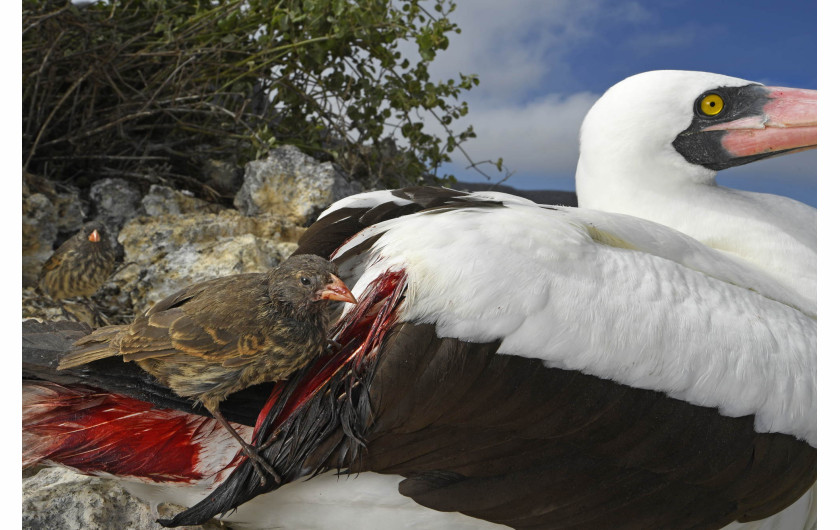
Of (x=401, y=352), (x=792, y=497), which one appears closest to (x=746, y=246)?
(x=792, y=497)

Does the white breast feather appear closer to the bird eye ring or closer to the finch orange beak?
the finch orange beak

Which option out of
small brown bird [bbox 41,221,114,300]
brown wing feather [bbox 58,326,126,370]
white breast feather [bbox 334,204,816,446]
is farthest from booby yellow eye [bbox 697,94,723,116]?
small brown bird [bbox 41,221,114,300]

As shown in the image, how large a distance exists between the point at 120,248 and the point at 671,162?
5.95 ft

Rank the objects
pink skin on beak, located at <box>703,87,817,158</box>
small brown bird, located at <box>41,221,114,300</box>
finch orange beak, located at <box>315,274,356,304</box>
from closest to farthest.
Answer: finch orange beak, located at <box>315,274,356,304</box> < pink skin on beak, located at <box>703,87,817,158</box> < small brown bird, located at <box>41,221,114,300</box>

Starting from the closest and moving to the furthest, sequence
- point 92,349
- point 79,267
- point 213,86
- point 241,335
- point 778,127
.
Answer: point 241,335 < point 92,349 < point 778,127 < point 79,267 < point 213,86

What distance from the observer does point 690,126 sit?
1.78 metres

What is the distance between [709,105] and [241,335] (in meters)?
1.27

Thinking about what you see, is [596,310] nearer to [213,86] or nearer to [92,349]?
[92,349]

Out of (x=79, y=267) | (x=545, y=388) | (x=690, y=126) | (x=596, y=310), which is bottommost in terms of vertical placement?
(x=79, y=267)

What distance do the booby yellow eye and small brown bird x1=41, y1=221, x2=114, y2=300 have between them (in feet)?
5.48

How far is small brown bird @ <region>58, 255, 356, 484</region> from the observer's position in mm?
1068

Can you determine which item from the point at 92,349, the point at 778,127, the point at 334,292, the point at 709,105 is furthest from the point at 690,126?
the point at 92,349

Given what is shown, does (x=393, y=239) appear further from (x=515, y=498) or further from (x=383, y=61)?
(x=383, y=61)

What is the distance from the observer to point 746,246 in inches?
70.6
